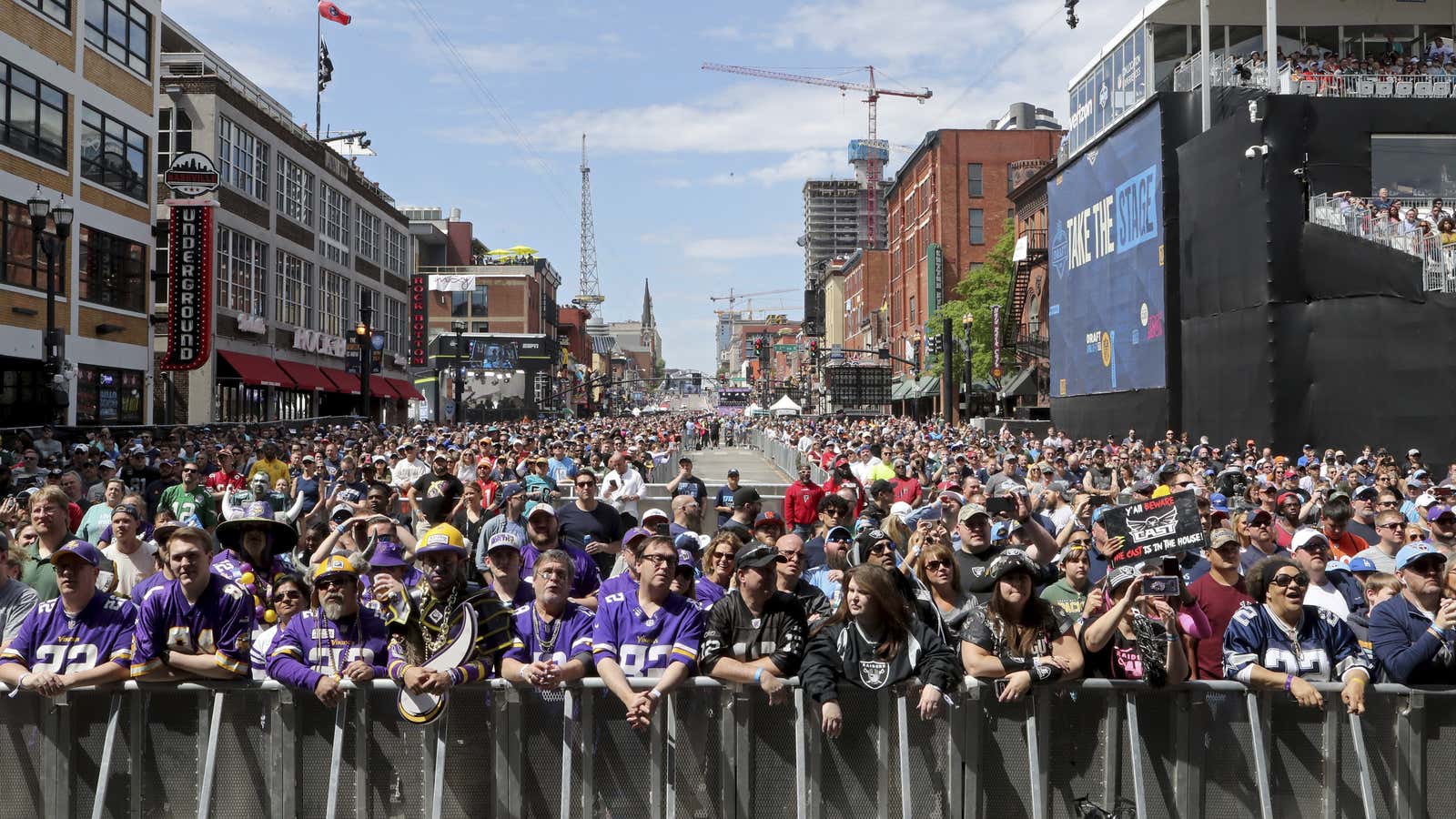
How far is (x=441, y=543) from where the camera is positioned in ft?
20.3

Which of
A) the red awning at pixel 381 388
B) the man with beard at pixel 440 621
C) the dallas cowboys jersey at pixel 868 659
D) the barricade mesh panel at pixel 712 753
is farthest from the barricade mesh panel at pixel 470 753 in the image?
Result: the red awning at pixel 381 388

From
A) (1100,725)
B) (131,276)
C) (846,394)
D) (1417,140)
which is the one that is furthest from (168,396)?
(846,394)

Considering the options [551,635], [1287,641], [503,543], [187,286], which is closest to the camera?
[1287,641]

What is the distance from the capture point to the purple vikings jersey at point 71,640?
6020mm

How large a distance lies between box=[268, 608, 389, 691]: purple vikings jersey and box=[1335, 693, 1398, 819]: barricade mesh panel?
184 inches

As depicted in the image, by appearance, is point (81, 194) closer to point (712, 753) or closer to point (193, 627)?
point (193, 627)

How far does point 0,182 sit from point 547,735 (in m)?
29.1

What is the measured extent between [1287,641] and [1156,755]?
0.90 metres

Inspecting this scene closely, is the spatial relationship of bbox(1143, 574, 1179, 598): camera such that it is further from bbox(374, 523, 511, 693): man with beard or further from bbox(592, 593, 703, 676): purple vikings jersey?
bbox(374, 523, 511, 693): man with beard

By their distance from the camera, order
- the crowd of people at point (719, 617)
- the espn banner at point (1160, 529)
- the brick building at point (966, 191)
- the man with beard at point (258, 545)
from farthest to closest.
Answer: the brick building at point (966, 191)
the man with beard at point (258, 545)
the crowd of people at point (719, 617)
the espn banner at point (1160, 529)

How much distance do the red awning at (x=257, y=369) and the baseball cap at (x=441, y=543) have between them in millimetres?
40035

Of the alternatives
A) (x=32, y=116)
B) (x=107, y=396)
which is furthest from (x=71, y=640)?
(x=107, y=396)

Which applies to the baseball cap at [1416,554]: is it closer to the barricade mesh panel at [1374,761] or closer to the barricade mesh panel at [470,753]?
the barricade mesh panel at [1374,761]

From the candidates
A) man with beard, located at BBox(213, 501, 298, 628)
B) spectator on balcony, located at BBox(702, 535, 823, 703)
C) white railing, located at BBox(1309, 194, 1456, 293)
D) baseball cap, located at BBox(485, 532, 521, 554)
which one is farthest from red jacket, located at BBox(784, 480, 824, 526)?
white railing, located at BBox(1309, 194, 1456, 293)
